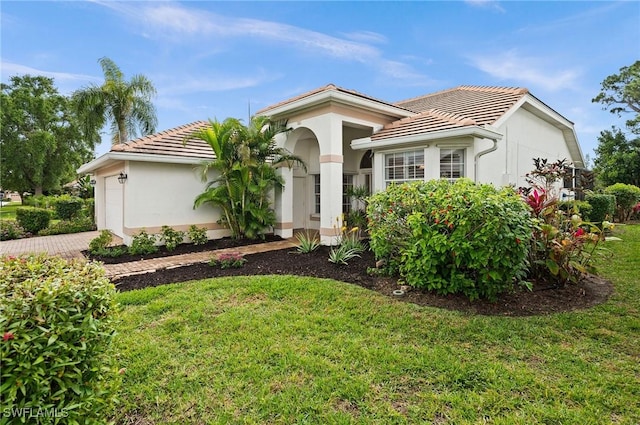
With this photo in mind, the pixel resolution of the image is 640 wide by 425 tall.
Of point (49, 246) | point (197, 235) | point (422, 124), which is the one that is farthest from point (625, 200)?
point (49, 246)

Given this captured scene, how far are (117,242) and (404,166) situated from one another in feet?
35.3

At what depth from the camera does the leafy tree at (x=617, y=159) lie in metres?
23.6

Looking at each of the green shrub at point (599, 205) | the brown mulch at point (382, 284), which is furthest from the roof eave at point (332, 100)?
the green shrub at point (599, 205)

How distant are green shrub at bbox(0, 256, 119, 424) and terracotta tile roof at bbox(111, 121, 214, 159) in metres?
9.31

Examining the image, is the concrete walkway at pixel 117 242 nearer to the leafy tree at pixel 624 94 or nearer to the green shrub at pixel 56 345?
the green shrub at pixel 56 345

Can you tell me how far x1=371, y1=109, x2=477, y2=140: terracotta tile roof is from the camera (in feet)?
31.5

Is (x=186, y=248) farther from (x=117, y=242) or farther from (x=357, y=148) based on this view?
(x=357, y=148)

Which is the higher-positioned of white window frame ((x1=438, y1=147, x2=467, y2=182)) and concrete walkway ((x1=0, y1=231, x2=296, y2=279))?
white window frame ((x1=438, y1=147, x2=467, y2=182))

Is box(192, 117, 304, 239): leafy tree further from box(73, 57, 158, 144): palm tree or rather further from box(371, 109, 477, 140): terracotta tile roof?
box(73, 57, 158, 144): palm tree

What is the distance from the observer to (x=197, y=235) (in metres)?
11.4

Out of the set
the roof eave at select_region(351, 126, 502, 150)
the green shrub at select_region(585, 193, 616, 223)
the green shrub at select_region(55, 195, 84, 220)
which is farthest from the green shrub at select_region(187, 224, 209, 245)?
the green shrub at select_region(585, 193, 616, 223)

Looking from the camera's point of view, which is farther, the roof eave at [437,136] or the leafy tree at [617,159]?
the leafy tree at [617,159]

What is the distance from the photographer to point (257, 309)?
17.3 feet

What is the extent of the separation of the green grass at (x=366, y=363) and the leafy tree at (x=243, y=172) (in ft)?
20.1
